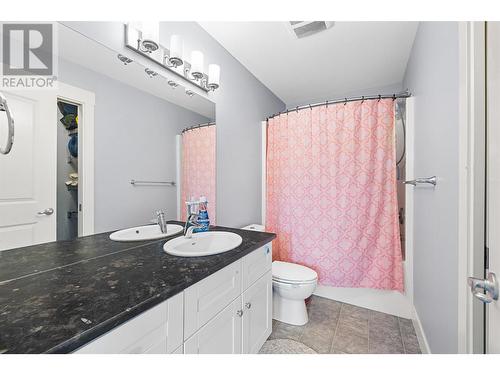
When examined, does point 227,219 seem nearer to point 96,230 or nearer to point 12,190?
point 96,230

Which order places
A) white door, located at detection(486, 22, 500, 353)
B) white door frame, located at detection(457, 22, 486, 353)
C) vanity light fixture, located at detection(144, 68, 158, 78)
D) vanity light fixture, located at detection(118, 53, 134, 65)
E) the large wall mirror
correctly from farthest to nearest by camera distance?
vanity light fixture, located at detection(144, 68, 158, 78), vanity light fixture, located at detection(118, 53, 134, 65), the large wall mirror, white door frame, located at detection(457, 22, 486, 353), white door, located at detection(486, 22, 500, 353)

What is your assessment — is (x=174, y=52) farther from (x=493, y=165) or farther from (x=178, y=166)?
(x=493, y=165)

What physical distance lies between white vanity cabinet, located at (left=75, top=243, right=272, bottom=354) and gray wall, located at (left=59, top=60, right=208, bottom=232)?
619 mm

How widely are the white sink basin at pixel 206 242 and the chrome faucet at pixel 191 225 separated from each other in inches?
1.2

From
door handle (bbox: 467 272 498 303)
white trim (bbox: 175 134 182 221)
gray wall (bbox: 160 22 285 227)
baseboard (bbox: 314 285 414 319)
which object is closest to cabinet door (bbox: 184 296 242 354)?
white trim (bbox: 175 134 182 221)

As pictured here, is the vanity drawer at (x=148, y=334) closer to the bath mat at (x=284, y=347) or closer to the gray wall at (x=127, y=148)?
the gray wall at (x=127, y=148)

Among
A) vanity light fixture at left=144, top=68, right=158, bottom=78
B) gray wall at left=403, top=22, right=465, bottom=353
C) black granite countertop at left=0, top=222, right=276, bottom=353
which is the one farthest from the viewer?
vanity light fixture at left=144, top=68, right=158, bottom=78

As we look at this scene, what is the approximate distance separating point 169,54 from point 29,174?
3.46ft

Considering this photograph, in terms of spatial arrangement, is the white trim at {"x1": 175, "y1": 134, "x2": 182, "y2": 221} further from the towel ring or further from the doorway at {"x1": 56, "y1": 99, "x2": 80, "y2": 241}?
the towel ring

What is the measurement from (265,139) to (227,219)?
3.60 ft

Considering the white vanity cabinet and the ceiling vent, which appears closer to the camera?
the white vanity cabinet

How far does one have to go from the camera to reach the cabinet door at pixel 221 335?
854 mm

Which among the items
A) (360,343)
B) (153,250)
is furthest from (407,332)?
(153,250)

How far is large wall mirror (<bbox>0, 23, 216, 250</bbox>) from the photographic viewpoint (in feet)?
2.64
